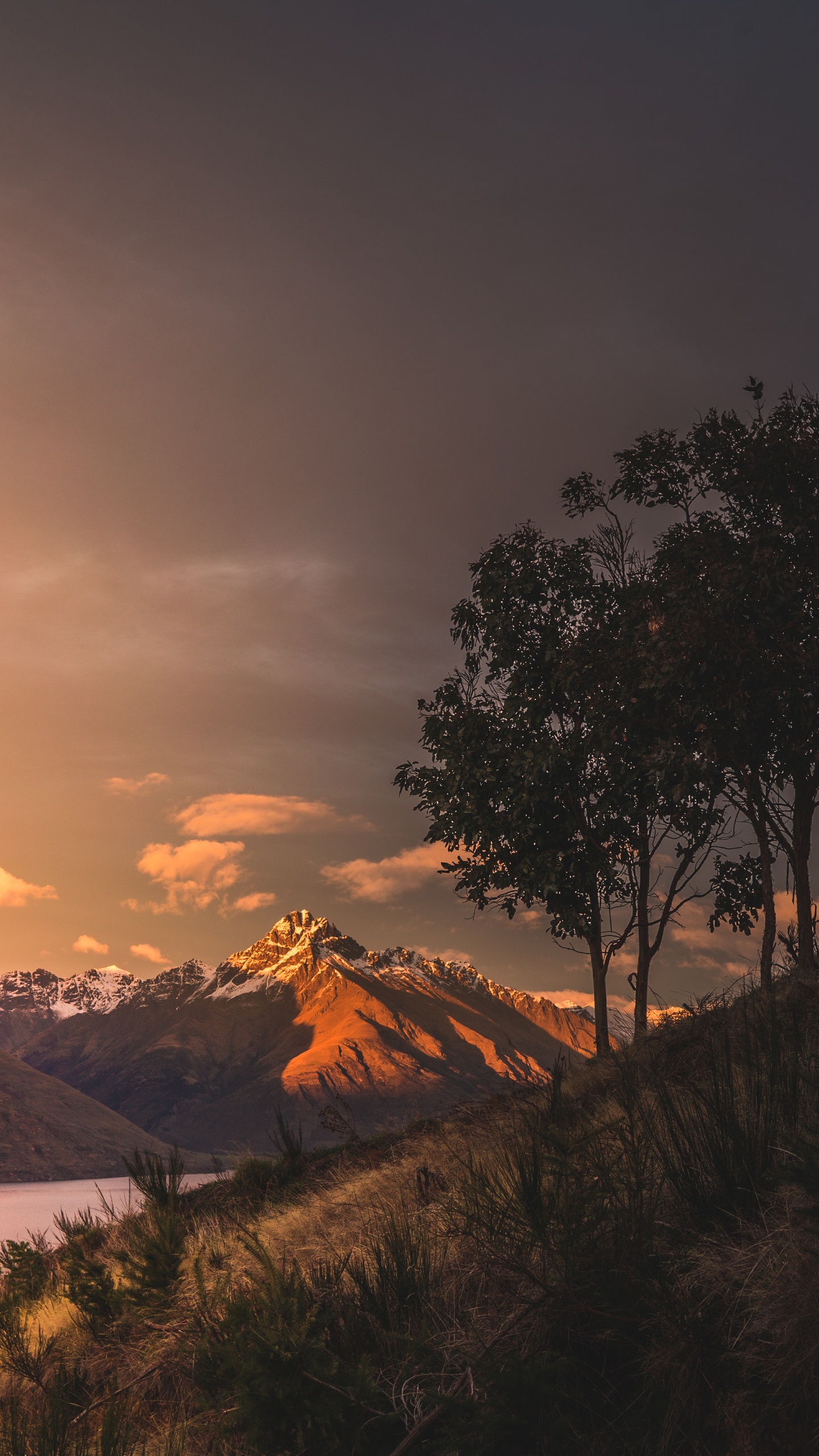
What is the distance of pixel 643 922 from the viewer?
17625 millimetres

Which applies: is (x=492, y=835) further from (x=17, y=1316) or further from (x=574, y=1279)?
(x=574, y=1279)

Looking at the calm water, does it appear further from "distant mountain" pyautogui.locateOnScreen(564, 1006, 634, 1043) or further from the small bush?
"distant mountain" pyautogui.locateOnScreen(564, 1006, 634, 1043)

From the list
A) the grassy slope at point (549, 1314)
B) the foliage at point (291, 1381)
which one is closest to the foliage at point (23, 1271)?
the grassy slope at point (549, 1314)

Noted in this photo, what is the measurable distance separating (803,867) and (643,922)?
5611mm

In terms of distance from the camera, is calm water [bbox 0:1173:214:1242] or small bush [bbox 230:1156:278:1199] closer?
calm water [bbox 0:1173:214:1242]

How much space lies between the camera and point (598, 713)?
14180 mm

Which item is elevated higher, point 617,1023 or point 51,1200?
point 617,1023

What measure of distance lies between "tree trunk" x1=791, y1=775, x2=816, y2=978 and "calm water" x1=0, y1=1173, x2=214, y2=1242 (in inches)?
353

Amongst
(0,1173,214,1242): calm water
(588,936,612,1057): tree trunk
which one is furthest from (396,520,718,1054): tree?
(0,1173,214,1242): calm water

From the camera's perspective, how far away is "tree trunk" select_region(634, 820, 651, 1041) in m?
17.3

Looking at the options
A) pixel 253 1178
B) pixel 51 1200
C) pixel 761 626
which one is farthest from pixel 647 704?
pixel 51 1200

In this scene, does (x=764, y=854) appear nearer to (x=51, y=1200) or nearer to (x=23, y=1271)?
(x=23, y=1271)

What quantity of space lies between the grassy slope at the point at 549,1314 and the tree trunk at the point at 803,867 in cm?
425

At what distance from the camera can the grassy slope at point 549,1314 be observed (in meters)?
3.73
